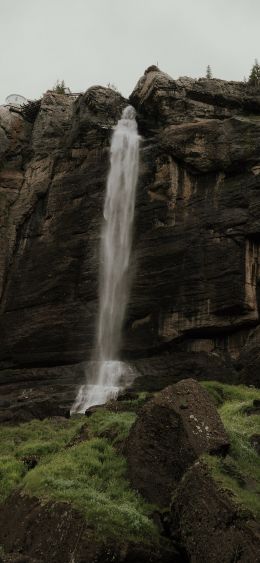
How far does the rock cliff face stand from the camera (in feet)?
107

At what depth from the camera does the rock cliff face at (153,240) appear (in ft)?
107

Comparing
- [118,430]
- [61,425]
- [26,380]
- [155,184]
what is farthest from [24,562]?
[155,184]

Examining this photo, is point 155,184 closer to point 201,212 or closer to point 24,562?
point 201,212

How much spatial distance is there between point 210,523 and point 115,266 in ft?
87.0

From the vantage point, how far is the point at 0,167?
45750 mm

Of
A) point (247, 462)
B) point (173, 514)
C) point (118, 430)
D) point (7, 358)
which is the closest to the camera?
point (173, 514)

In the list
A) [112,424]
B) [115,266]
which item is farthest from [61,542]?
[115,266]

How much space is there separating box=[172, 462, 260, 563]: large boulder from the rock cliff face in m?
15.5

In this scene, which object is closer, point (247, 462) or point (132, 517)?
point (132, 517)

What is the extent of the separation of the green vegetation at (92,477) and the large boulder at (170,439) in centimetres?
42

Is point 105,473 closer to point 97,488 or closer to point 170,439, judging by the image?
point 97,488

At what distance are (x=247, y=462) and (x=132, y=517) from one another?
3.14 m

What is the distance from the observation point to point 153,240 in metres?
35.6

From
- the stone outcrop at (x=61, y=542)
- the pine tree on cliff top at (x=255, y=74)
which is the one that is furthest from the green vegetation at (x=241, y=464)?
the pine tree on cliff top at (x=255, y=74)
